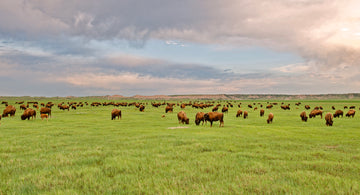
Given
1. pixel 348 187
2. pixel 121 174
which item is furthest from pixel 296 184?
pixel 121 174

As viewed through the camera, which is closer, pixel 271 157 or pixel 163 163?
pixel 163 163

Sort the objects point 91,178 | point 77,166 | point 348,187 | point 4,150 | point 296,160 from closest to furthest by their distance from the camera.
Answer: point 348,187 < point 91,178 < point 77,166 < point 296,160 < point 4,150

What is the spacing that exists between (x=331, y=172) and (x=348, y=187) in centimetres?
155

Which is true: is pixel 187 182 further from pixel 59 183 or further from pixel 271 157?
pixel 271 157

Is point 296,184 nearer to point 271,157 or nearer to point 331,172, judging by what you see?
point 331,172

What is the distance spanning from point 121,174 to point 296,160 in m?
6.94

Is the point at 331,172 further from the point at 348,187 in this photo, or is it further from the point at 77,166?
the point at 77,166

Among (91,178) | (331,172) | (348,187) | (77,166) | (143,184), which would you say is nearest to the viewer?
(348,187)

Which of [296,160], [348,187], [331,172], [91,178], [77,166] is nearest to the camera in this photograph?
[348,187]

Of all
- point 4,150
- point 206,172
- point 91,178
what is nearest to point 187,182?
point 206,172

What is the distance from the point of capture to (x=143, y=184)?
6.03 metres

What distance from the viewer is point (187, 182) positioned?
6.13m

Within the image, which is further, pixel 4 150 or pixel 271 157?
pixel 4 150

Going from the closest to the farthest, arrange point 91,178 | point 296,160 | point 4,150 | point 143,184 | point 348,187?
point 348,187
point 143,184
point 91,178
point 296,160
point 4,150
